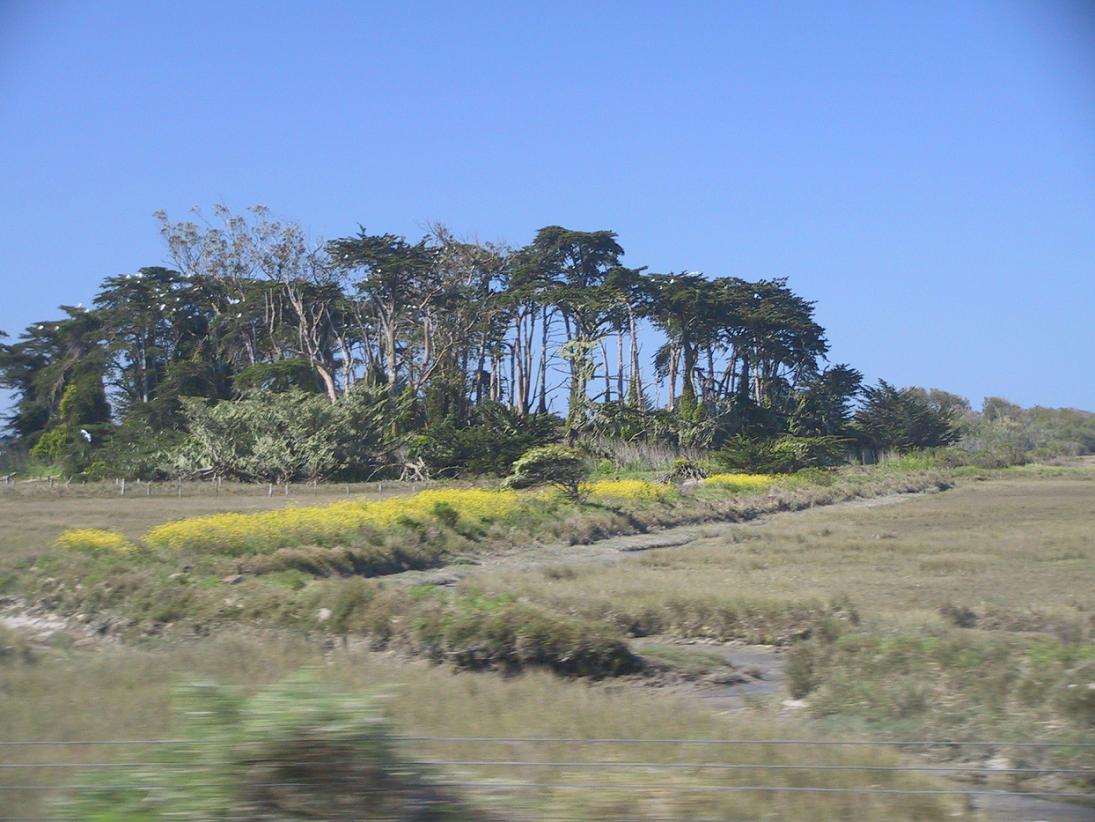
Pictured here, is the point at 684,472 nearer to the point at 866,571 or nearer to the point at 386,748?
the point at 866,571

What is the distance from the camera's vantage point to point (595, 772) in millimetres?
6324

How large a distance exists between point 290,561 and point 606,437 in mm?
Answer: 40672

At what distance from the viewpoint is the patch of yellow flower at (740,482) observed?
161ft

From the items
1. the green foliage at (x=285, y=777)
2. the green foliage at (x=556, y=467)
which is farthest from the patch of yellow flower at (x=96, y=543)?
the green foliage at (x=556, y=467)

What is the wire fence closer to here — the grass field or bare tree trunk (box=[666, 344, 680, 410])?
the grass field

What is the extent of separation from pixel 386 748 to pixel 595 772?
138cm

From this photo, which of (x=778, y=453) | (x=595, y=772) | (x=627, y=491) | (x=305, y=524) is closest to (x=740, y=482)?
(x=778, y=453)

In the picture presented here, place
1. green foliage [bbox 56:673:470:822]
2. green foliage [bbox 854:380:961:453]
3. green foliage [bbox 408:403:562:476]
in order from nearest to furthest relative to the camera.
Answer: green foliage [bbox 56:673:470:822]
green foliage [bbox 408:403:562:476]
green foliage [bbox 854:380:961:453]

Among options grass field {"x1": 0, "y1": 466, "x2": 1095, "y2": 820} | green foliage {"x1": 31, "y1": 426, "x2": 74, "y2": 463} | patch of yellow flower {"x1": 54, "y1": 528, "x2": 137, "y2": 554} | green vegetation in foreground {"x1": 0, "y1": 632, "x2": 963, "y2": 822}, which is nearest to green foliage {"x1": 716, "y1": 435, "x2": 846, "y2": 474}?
grass field {"x1": 0, "y1": 466, "x2": 1095, "y2": 820}

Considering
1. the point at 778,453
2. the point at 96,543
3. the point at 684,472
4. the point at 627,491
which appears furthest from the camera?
the point at 778,453

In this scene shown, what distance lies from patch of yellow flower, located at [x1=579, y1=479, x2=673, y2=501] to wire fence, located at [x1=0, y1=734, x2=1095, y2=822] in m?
31.2

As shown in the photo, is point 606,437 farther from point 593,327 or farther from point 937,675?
point 937,675

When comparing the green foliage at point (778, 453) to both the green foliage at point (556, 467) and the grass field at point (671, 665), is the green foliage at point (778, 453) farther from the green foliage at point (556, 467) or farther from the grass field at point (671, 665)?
the grass field at point (671, 665)

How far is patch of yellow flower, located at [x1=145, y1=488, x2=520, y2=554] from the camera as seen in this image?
23.0 m
